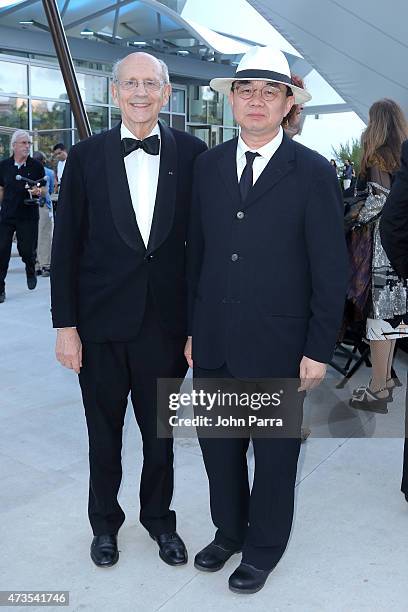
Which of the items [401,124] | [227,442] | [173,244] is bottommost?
[227,442]

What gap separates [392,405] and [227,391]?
239 centimetres

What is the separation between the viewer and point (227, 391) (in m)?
2.44

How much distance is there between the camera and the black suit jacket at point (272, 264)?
87.9 inches

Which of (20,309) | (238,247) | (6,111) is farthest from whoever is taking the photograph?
(6,111)

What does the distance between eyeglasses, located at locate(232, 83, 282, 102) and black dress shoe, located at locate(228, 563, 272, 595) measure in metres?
1.68

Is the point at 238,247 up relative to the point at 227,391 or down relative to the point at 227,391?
up

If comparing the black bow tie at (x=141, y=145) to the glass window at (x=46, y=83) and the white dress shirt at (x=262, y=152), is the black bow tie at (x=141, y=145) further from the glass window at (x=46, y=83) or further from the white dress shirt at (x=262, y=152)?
the glass window at (x=46, y=83)

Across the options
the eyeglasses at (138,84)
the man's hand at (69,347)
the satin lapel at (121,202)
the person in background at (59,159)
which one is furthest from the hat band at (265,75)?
the person in background at (59,159)

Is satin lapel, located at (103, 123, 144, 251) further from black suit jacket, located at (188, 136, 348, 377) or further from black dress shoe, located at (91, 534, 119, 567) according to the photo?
black dress shoe, located at (91, 534, 119, 567)

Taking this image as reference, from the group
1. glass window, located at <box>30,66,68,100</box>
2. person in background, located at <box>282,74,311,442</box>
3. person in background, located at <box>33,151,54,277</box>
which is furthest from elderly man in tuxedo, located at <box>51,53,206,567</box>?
glass window, located at <box>30,66,68,100</box>

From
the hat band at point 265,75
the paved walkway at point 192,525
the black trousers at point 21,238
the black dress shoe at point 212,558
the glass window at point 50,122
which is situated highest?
the glass window at point 50,122

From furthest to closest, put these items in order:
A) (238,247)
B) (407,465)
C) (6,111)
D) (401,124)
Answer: (6,111), (401,124), (407,465), (238,247)

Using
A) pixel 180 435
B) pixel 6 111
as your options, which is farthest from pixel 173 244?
pixel 6 111

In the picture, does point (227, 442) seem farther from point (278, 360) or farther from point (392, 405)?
point (392, 405)
